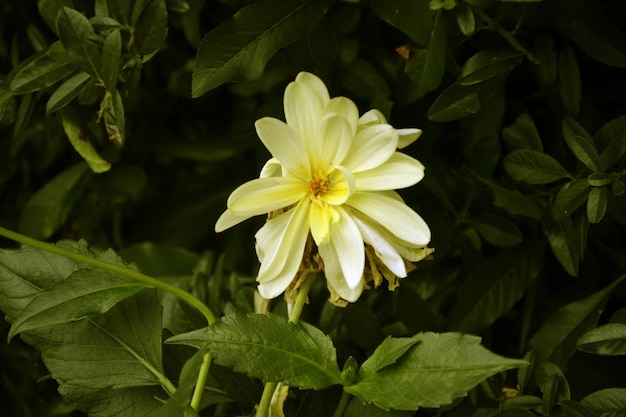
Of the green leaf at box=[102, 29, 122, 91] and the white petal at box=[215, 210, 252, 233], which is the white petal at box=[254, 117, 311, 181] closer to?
the white petal at box=[215, 210, 252, 233]

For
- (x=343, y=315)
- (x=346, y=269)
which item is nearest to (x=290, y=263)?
(x=346, y=269)

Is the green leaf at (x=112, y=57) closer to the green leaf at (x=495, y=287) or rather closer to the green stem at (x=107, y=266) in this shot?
the green stem at (x=107, y=266)

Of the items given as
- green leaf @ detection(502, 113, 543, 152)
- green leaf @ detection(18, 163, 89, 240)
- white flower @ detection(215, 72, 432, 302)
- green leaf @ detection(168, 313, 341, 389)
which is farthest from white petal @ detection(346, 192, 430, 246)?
green leaf @ detection(18, 163, 89, 240)

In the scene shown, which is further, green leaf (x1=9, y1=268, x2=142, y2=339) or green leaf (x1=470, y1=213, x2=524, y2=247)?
green leaf (x1=470, y1=213, x2=524, y2=247)

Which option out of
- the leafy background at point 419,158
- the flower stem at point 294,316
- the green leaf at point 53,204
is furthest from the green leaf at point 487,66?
the green leaf at point 53,204

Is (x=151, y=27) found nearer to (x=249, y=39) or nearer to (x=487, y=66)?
(x=249, y=39)

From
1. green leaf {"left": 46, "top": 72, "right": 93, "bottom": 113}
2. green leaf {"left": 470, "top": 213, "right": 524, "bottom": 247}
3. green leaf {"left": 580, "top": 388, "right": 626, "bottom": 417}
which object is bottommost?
green leaf {"left": 580, "top": 388, "right": 626, "bottom": 417}

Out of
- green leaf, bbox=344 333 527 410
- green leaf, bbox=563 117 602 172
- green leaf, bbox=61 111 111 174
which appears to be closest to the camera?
green leaf, bbox=344 333 527 410
